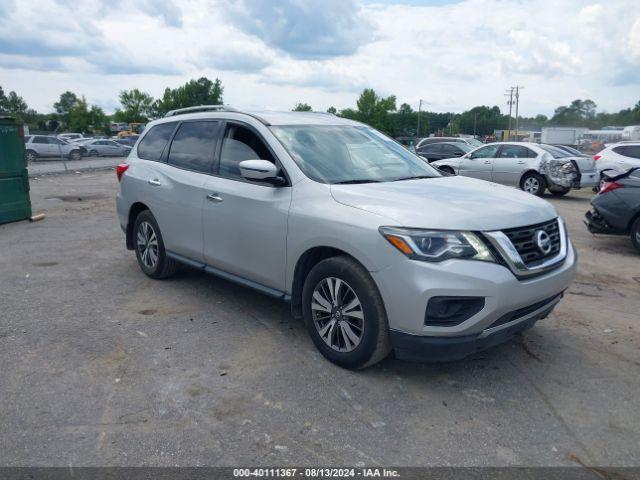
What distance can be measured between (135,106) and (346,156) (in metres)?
101

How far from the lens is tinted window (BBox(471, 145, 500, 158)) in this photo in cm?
1627

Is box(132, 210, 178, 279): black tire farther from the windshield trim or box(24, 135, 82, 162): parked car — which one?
box(24, 135, 82, 162): parked car

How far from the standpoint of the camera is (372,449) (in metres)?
3.05

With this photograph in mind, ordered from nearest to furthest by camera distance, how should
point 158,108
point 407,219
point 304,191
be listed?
point 407,219 → point 304,191 → point 158,108

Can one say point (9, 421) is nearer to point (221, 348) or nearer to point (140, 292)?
point (221, 348)

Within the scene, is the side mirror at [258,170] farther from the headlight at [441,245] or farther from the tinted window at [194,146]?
the headlight at [441,245]

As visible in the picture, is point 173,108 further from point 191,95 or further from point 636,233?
point 636,233

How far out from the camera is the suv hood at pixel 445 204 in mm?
3506

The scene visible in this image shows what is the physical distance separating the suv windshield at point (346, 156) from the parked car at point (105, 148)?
114 ft

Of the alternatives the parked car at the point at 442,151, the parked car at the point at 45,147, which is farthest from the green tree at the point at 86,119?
the parked car at the point at 442,151

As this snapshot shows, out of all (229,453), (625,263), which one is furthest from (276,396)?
(625,263)

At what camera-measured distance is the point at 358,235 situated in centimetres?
365

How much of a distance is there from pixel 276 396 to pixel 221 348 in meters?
0.94

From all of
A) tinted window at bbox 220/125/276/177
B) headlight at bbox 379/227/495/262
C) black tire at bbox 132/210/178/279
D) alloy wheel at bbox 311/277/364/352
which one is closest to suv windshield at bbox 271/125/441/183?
tinted window at bbox 220/125/276/177
